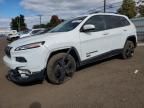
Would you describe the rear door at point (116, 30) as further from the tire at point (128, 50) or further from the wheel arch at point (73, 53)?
the wheel arch at point (73, 53)

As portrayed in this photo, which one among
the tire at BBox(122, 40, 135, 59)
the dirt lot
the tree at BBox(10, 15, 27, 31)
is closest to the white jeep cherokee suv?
the dirt lot

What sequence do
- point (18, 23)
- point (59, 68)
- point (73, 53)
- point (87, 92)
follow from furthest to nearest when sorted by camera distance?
point (18, 23) → point (73, 53) → point (59, 68) → point (87, 92)

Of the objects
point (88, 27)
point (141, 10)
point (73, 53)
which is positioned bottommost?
point (73, 53)

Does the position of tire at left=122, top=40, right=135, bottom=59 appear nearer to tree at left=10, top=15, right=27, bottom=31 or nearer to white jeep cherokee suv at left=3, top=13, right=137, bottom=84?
white jeep cherokee suv at left=3, top=13, right=137, bottom=84

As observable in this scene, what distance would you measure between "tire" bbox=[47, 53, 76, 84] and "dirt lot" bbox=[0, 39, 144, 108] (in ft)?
0.64

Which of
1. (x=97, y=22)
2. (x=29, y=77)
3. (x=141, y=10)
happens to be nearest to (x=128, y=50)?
(x=97, y=22)

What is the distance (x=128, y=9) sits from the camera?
52.7 meters

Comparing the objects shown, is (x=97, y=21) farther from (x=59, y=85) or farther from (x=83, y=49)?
(x=59, y=85)

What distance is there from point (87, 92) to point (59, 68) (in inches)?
41.4

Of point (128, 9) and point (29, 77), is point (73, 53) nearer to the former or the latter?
point (29, 77)

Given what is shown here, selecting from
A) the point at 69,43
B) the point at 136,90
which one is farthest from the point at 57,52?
the point at 136,90

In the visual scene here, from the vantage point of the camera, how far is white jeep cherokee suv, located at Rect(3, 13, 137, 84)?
233 inches

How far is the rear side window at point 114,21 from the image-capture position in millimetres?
8034

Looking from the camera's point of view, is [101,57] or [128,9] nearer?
[101,57]
